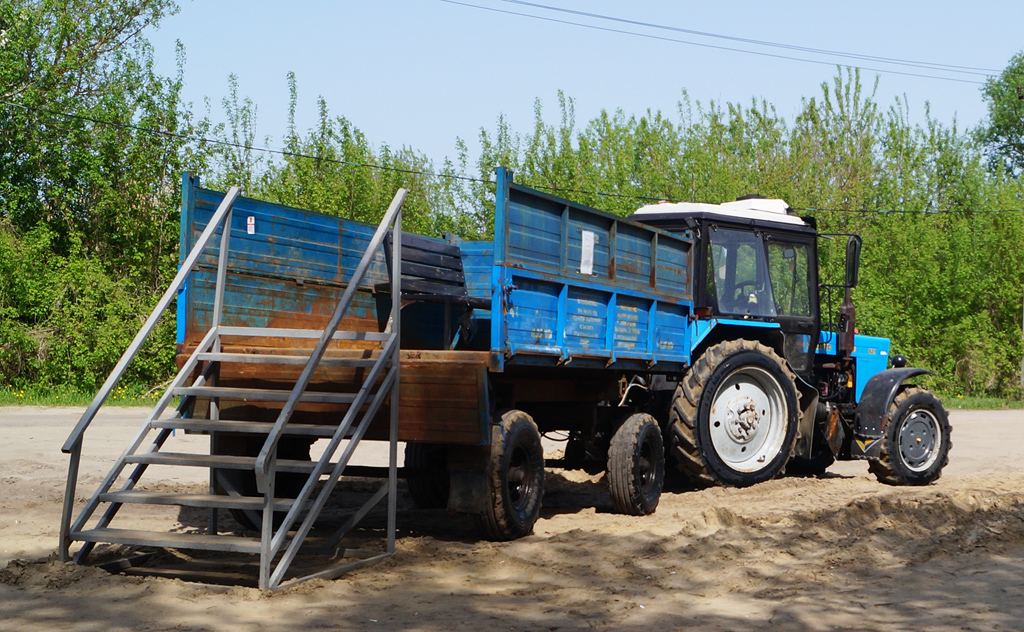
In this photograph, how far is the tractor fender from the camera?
10.6 m

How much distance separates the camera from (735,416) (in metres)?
9.70

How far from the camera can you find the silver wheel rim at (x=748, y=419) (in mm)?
9602

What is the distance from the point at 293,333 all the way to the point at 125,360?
1.05 m

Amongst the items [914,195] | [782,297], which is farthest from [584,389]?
[914,195]

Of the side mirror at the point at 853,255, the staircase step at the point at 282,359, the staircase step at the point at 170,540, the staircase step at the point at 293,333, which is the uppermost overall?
the side mirror at the point at 853,255

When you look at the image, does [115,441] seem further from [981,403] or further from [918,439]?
[981,403]

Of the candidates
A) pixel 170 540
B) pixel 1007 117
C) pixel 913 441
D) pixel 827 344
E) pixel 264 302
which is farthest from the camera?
pixel 1007 117

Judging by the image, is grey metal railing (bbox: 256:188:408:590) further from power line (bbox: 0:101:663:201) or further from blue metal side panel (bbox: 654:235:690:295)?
power line (bbox: 0:101:663:201)

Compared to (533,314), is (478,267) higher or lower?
higher

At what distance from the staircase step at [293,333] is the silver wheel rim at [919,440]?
661cm

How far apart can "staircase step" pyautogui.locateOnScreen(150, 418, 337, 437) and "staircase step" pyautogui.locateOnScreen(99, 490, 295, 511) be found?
39cm

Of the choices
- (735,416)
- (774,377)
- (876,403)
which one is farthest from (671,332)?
(876,403)

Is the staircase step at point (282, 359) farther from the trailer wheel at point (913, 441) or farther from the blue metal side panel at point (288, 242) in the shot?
the trailer wheel at point (913, 441)

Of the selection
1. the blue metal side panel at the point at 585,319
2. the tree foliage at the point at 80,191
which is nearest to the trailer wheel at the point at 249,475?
the blue metal side panel at the point at 585,319
